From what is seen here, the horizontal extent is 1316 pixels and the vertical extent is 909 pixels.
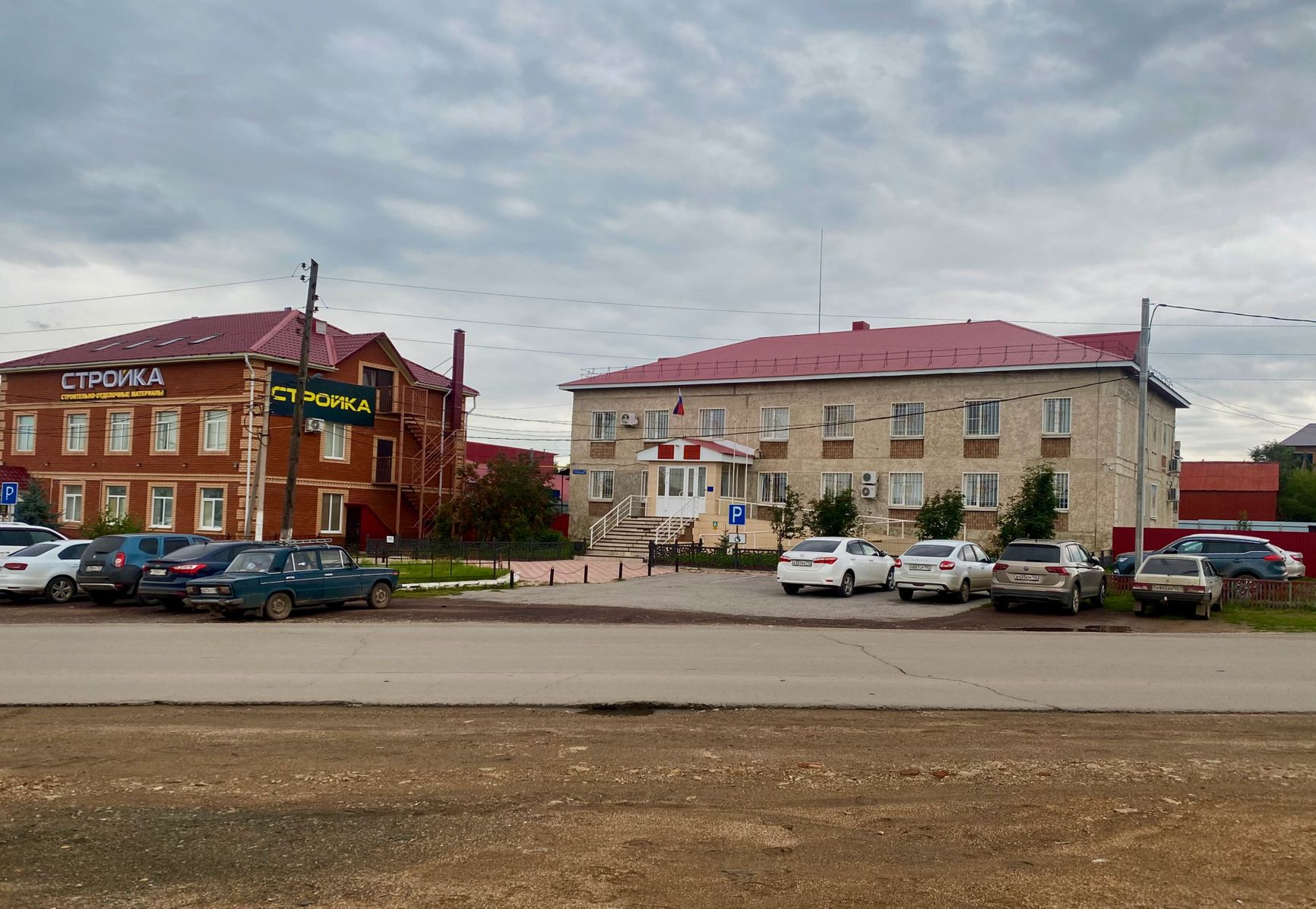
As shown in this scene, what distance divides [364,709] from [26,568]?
16.5 m

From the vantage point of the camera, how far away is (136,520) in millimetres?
42438

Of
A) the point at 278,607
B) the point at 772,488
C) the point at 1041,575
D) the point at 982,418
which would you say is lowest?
the point at 278,607

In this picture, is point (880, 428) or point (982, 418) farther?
point (880, 428)

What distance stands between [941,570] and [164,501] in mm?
35230

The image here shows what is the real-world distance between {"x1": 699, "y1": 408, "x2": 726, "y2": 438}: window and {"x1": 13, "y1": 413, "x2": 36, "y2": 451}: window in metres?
31.0

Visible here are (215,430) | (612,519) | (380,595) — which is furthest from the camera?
(612,519)

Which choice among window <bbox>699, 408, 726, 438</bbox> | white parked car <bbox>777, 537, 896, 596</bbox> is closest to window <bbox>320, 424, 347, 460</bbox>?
window <bbox>699, 408, 726, 438</bbox>

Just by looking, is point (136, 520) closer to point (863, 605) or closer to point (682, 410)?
point (682, 410)

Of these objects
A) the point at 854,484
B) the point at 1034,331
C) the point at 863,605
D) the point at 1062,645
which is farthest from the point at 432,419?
the point at 1062,645

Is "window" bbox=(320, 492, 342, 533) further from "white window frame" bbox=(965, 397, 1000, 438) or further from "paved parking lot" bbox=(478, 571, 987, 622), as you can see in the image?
"white window frame" bbox=(965, 397, 1000, 438)

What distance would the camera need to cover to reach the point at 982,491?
42875 millimetres

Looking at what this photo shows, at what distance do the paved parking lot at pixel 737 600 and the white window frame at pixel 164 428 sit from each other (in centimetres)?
2520

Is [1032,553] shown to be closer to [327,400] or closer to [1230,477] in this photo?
[327,400]

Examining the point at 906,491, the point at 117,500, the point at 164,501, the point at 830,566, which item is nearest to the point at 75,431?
the point at 117,500
